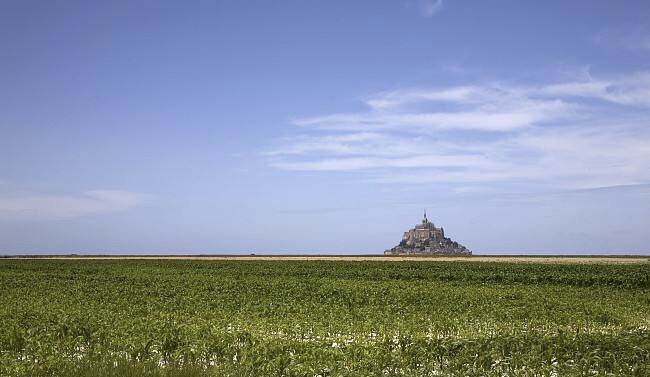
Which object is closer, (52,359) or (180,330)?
(52,359)

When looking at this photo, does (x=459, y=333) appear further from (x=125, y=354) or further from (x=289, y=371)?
(x=125, y=354)

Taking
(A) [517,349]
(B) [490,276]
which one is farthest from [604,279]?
(A) [517,349]

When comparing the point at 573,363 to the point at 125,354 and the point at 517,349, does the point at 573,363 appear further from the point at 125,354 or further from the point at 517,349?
the point at 125,354

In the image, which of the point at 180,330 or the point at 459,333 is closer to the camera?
the point at 180,330

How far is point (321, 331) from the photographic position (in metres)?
16.9

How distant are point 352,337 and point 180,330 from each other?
16.7 ft

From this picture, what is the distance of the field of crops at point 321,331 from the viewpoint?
12.6 m

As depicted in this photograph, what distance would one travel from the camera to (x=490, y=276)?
41688 mm

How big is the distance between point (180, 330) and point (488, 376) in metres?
8.83

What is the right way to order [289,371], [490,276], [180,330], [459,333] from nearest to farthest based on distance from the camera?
[289,371]
[180,330]
[459,333]
[490,276]

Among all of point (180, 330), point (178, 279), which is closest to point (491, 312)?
point (180, 330)

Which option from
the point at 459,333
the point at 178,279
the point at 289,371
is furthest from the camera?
the point at 178,279

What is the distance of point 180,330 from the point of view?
1631 centimetres

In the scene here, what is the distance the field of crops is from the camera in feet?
41.4
